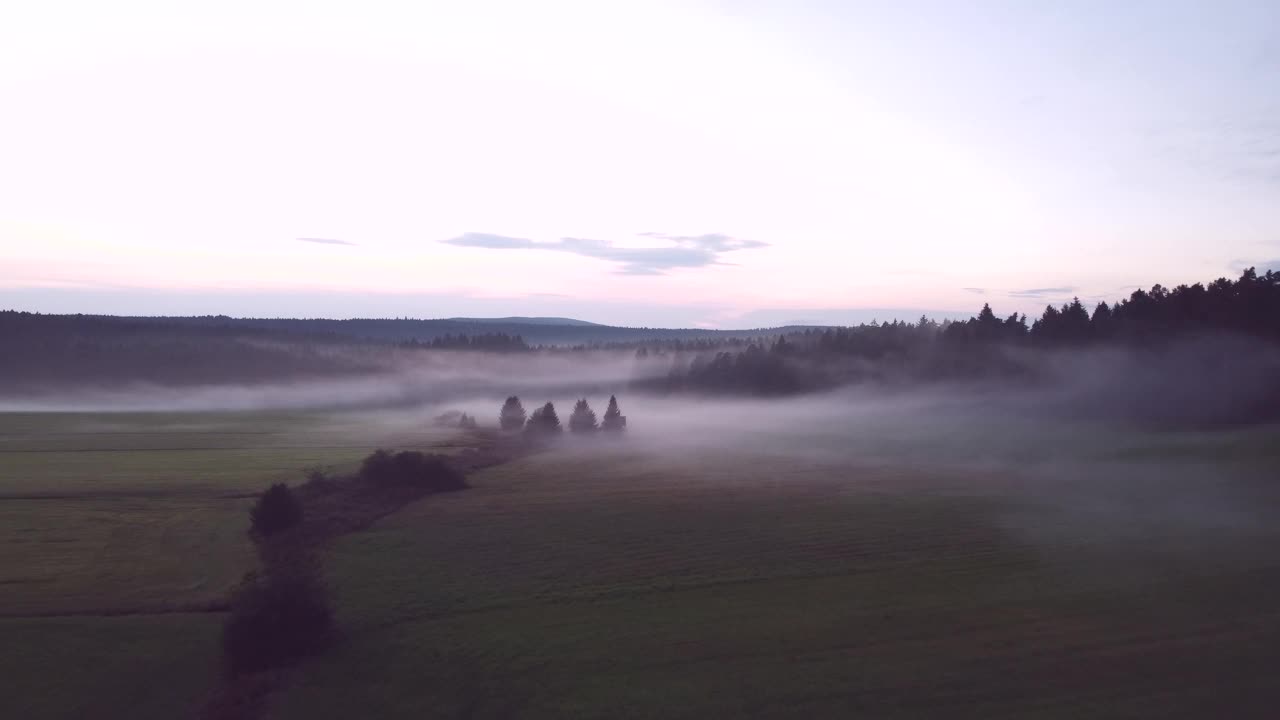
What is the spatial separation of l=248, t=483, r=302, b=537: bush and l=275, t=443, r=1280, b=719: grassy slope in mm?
3902

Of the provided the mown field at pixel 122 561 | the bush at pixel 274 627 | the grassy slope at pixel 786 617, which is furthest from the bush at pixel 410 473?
the bush at pixel 274 627

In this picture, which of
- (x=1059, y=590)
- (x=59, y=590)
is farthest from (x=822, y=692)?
(x=59, y=590)

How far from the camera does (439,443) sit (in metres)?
90.4

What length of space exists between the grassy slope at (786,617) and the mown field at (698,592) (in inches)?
5.1

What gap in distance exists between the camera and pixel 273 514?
1868 inches

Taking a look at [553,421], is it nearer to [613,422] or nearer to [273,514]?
[613,422]

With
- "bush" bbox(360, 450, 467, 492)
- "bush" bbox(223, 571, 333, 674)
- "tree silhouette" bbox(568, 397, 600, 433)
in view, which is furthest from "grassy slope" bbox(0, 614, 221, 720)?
"tree silhouette" bbox(568, 397, 600, 433)

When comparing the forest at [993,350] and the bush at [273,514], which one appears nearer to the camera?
the bush at [273,514]

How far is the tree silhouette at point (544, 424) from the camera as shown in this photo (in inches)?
3957

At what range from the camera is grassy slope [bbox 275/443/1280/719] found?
25.4m

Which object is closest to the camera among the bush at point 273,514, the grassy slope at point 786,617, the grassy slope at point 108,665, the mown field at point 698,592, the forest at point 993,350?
the grassy slope at point 108,665

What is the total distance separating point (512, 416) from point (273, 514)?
6036 centimetres

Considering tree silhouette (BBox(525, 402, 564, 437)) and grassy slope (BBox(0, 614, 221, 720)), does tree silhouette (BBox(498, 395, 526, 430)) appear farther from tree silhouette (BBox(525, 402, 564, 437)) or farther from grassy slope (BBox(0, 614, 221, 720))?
grassy slope (BBox(0, 614, 221, 720))

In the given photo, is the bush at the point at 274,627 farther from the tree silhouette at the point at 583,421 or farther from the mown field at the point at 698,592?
the tree silhouette at the point at 583,421
